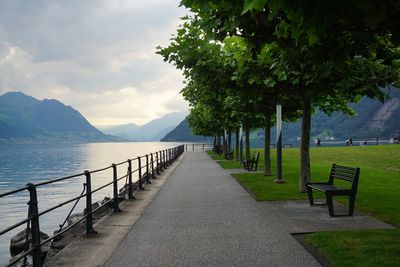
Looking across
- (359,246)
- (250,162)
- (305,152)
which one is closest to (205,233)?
(359,246)

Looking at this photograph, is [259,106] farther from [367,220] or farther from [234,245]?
[234,245]

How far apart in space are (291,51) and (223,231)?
11.7ft

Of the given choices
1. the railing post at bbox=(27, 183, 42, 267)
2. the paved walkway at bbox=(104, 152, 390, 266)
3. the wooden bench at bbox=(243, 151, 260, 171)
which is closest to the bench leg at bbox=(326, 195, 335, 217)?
the paved walkway at bbox=(104, 152, 390, 266)

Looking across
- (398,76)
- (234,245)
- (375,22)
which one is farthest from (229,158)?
(375,22)

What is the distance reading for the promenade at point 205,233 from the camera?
6547 mm

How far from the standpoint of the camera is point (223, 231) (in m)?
8.43

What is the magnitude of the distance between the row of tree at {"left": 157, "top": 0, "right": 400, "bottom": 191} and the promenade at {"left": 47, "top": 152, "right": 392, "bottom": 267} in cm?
293

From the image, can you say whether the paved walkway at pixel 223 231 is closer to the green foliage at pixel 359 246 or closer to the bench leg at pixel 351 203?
the bench leg at pixel 351 203

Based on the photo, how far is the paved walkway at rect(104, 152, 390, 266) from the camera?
6520mm

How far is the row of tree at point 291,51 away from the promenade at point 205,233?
9.61 ft

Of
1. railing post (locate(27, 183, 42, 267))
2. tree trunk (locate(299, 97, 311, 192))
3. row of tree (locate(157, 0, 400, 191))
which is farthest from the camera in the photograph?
tree trunk (locate(299, 97, 311, 192))

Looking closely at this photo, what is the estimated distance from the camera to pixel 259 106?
64.3ft

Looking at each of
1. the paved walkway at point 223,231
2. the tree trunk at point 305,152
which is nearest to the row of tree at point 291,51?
the tree trunk at point 305,152

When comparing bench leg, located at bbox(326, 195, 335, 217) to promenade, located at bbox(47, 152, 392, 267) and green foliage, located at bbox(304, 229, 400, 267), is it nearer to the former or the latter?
promenade, located at bbox(47, 152, 392, 267)
